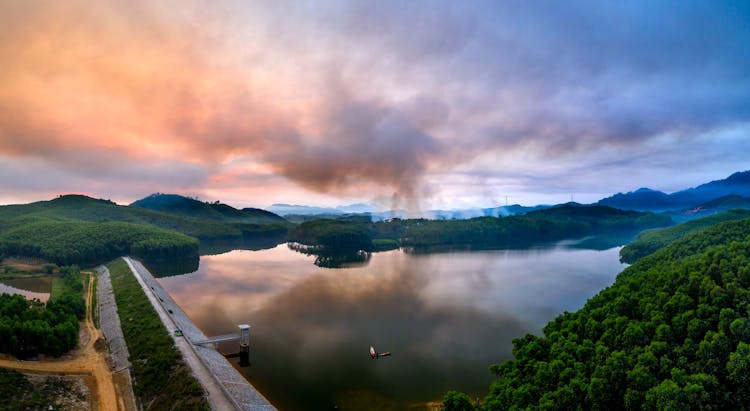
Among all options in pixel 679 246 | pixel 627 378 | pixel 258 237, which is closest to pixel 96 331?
pixel 627 378

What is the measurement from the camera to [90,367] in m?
29.1

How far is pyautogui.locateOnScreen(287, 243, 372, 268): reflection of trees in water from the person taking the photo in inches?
3605

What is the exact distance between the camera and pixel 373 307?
49.3m

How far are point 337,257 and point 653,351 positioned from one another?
91507 millimetres

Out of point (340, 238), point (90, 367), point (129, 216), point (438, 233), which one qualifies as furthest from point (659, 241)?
point (129, 216)

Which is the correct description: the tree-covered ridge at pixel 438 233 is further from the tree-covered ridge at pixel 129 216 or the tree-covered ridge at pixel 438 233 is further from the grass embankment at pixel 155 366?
the grass embankment at pixel 155 366

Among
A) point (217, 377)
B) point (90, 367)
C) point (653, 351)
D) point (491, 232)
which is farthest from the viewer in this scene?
point (491, 232)

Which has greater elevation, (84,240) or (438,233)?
(84,240)

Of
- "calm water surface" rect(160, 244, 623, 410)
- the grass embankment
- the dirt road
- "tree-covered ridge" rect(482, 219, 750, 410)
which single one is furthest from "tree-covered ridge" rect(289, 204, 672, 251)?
"tree-covered ridge" rect(482, 219, 750, 410)

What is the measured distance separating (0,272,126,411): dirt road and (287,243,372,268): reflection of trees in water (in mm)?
57281

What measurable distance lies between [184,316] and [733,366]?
49.6 meters

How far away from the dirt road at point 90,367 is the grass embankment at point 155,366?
157cm

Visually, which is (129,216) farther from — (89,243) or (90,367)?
(90,367)

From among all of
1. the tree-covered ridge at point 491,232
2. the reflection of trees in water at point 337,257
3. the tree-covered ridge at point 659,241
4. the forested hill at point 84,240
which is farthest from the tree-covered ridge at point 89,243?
the tree-covered ridge at point 659,241
